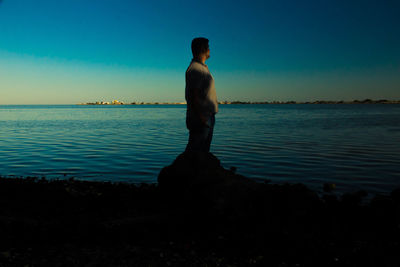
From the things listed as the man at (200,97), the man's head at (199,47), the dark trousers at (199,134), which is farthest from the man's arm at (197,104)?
the man's head at (199,47)

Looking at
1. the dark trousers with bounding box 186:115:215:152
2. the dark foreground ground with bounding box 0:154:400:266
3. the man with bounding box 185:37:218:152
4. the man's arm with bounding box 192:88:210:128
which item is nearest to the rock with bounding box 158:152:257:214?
the dark foreground ground with bounding box 0:154:400:266

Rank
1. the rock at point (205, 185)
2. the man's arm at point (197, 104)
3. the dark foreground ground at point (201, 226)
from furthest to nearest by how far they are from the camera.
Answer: the man's arm at point (197, 104) < the rock at point (205, 185) < the dark foreground ground at point (201, 226)

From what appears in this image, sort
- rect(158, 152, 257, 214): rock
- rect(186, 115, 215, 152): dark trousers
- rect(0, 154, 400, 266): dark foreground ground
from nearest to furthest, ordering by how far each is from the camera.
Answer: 1. rect(0, 154, 400, 266): dark foreground ground
2. rect(158, 152, 257, 214): rock
3. rect(186, 115, 215, 152): dark trousers

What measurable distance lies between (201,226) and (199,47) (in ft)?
14.5

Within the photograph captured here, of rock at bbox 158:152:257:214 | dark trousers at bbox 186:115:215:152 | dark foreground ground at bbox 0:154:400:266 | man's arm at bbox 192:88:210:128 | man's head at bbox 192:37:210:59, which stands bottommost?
dark foreground ground at bbox 0:154:400:266

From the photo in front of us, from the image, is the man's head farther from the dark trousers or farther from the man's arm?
the dark trousers

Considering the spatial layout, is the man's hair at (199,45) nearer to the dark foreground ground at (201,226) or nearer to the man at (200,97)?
the man at (200,97)

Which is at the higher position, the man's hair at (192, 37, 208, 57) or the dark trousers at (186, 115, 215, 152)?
the man's hair at (192, 37, 208, 57)

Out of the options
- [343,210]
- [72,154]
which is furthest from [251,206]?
[72,154]

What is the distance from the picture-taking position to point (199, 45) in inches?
316

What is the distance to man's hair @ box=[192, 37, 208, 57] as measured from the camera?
8.01 m

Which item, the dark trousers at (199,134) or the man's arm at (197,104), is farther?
the dark trousers at (199,134)

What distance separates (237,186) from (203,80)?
279 centimetres

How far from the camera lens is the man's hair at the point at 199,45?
801cm
